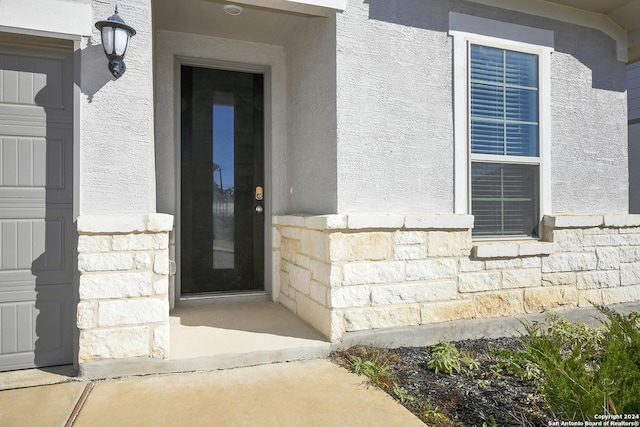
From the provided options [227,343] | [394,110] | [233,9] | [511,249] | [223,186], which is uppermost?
[233,9]

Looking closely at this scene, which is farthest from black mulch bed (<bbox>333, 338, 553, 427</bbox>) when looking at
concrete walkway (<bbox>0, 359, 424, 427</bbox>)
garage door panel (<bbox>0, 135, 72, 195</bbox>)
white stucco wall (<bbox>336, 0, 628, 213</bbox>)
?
garage door panel (<bbox>0, 135, 72, 195</bbox>)

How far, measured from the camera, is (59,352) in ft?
9.40

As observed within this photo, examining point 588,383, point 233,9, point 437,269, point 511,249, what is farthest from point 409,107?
point 588,383

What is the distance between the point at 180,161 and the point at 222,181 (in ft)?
1.62

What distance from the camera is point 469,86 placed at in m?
3.64

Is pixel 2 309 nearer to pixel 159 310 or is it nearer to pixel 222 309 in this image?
pixel 159 310

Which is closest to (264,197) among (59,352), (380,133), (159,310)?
(380,133)

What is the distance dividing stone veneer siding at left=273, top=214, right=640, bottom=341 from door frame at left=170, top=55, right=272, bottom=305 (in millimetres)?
263

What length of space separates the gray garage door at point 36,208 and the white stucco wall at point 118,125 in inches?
9.5

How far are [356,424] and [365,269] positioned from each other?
1277mm

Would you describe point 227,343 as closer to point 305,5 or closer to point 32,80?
point 32,80

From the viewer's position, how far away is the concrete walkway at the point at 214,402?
2.18 m

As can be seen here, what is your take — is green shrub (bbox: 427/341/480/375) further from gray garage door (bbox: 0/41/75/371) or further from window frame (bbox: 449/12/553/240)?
gray garage door (bbox: 0/41/75/371)

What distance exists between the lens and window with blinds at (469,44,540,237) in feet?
12.2
